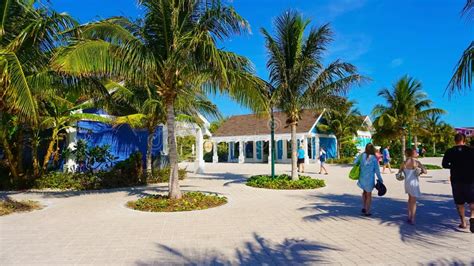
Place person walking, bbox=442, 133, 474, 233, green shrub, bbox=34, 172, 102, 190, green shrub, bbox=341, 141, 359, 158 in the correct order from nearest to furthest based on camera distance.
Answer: person walking, bbox=442, 133, 474, 233
green shrub, bbox=34, 172, 102, 190
green shrub, bbox=341, 141, 359, 158

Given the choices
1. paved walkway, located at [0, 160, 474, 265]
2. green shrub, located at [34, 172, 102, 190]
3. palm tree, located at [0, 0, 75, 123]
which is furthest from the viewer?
green shrub, located at [34, 172, 102, 190]

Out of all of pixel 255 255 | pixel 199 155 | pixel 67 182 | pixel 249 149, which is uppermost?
pixel 249 149

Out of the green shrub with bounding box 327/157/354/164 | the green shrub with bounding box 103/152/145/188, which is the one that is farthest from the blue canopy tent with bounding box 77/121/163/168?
the green shrub with bounding box 327/157/354/164

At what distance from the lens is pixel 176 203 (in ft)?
29.6

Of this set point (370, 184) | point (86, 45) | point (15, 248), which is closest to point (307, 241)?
point (370, 184)

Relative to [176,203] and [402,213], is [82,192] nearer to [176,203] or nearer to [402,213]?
[176,203]

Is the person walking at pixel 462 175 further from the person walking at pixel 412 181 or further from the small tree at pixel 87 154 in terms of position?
the small tree at pixel 87 154

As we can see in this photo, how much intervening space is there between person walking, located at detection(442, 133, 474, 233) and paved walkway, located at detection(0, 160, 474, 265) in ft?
1.71

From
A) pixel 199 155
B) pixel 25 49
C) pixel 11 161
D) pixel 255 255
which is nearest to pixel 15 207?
pixel 25 49

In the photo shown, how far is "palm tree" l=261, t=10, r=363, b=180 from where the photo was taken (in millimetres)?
13081

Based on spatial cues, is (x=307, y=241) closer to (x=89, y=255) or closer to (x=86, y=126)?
(x=89, y=255)

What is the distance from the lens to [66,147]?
48.8 ft

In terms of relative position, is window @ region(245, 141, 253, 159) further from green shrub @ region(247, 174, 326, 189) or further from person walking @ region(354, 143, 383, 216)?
person walking @ region(354, 143, 383, 216)

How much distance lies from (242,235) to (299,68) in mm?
8083
